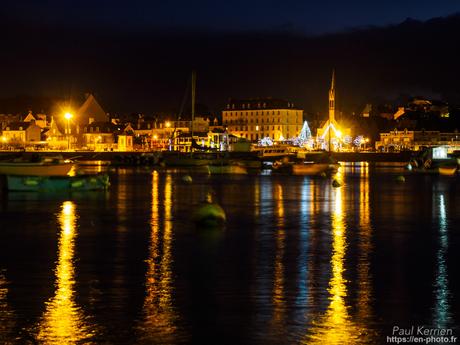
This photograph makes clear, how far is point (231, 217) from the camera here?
32500 mm

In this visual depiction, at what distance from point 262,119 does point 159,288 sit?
17495 cm

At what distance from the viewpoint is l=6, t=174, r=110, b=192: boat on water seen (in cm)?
4569

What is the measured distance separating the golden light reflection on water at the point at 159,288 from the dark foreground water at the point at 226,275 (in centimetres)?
3

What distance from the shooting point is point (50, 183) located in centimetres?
4716

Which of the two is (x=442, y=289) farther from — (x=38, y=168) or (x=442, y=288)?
(x=38, y=168)

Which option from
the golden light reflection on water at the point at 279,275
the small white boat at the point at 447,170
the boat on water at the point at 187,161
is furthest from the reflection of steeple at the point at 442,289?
the boat on water at the point at 187,161

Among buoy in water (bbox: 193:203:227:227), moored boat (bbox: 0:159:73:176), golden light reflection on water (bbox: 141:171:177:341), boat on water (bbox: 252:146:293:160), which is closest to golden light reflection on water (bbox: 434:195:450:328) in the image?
golden light reflection on water (bbox: 141:171:177:341)

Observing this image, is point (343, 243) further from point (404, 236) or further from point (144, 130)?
point (144, 130)

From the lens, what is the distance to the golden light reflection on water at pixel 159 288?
13570mm

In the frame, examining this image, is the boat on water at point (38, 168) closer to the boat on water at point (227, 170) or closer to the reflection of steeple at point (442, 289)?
the boat on water at point (227, 170)

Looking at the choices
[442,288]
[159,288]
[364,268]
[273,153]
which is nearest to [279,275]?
[364,268]

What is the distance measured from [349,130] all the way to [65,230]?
569ft

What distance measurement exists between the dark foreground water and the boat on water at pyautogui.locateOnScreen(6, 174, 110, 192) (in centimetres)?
991

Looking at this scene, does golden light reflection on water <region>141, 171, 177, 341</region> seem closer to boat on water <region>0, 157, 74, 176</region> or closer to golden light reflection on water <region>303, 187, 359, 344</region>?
golden light reflection on water <region>303, 187, 359, 344</region>
